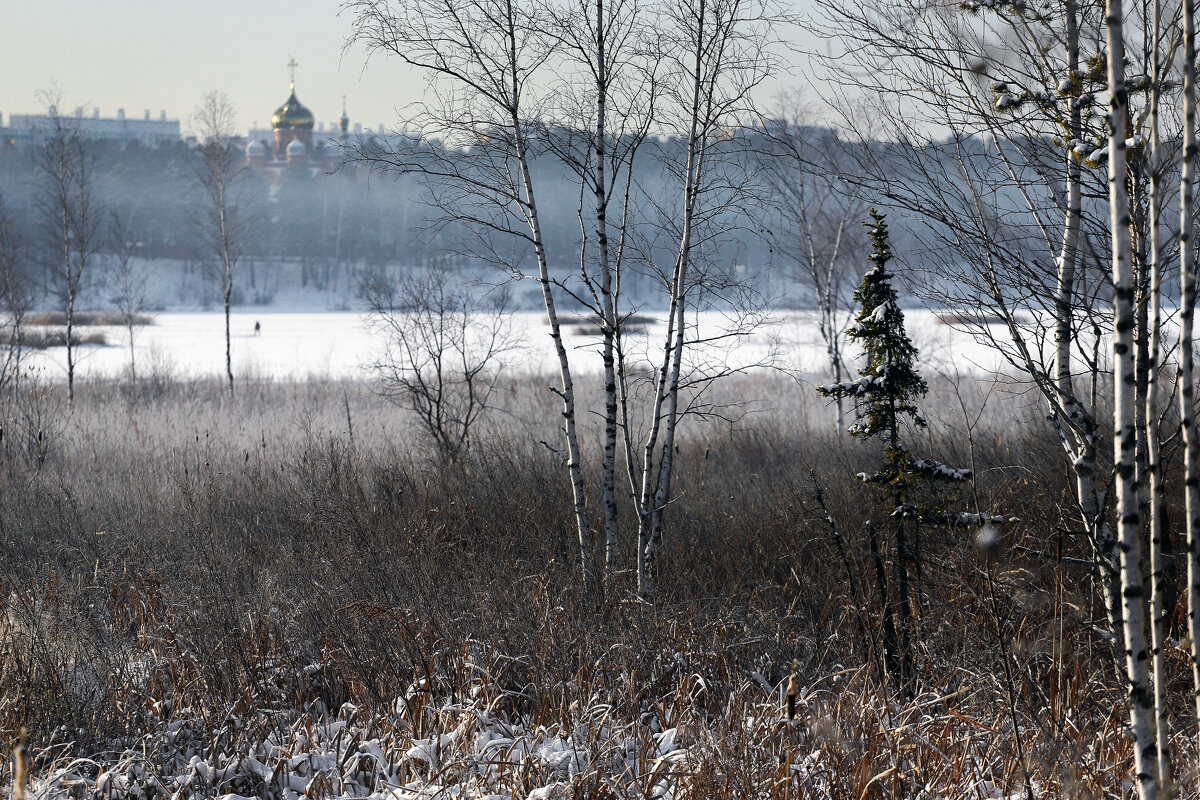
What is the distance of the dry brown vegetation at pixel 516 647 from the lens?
3656mm

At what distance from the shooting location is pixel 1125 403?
188cm

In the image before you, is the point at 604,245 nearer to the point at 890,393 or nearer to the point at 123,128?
the point at 890,393

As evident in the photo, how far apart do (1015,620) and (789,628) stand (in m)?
1.47

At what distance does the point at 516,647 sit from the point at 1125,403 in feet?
12.8

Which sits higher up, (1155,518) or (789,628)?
(1155,518)

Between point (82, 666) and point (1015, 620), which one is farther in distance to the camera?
point (1015, 620)

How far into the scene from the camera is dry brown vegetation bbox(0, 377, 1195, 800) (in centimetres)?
366

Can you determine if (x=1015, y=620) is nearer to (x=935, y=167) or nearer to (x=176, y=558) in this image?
(x=935, y=167)

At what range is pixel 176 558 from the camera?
7.50 metres

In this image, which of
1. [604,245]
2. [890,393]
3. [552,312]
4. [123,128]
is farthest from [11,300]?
[123,128]

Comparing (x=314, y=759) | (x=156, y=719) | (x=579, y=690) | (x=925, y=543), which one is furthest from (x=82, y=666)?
(x=925, y=543)

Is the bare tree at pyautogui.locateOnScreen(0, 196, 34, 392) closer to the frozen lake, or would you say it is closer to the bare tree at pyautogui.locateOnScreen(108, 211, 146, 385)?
the frozen lake

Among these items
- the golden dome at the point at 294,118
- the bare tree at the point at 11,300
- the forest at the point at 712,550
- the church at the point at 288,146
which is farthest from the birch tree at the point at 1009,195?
the golden dome at the point at 294,118

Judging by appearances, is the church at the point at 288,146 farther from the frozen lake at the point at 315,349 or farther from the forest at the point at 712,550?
the forest at the point at 712,550
